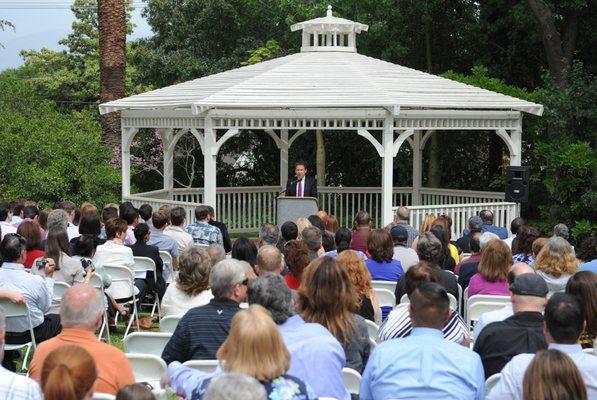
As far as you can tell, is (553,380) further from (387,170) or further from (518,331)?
(387,170)

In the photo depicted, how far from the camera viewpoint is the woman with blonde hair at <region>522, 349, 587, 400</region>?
13.8 feet

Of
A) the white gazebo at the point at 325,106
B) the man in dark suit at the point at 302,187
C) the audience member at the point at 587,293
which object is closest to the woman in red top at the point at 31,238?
the audience member at the point at 587,293

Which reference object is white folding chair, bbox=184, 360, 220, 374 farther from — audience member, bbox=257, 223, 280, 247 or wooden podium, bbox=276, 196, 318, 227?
wooden podium, bbox=276, 196, 318, 227

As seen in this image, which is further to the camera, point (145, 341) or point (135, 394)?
point (145, 341)

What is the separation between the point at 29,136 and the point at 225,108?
4.80 metres

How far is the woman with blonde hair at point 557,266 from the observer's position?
27.5 ft

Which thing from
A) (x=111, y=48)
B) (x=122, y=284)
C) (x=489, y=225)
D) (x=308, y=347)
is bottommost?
(x=122, y=284)

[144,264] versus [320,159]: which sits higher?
[320,159]

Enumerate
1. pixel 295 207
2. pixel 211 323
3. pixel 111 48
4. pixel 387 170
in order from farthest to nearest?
pixel 111 48 < pixel 387 170 < pixel 295 207 < pixel 211 323

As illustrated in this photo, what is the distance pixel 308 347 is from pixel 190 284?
262 cm

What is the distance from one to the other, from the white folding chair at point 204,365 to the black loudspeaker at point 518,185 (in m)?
13.1

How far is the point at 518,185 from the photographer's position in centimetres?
1794

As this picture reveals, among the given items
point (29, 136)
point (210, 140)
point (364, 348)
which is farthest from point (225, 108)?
point (364, 348)

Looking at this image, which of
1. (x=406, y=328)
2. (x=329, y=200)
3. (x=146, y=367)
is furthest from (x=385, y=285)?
(x=329, y=200)
